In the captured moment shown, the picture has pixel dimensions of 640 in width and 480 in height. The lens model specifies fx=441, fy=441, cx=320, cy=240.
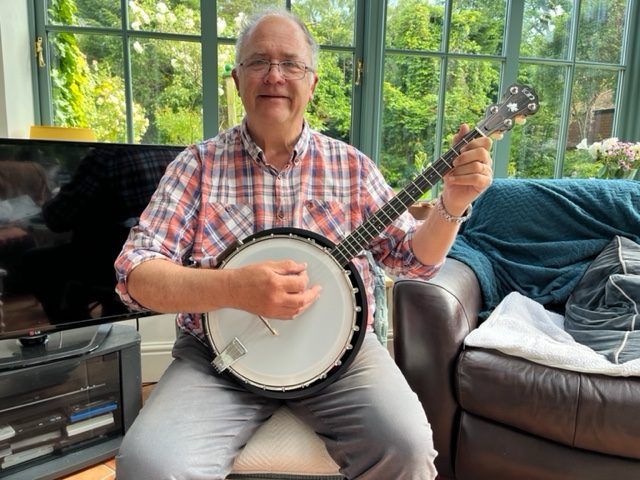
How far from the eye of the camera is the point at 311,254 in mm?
974

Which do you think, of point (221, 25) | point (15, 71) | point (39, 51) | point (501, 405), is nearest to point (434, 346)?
point (501, 405)

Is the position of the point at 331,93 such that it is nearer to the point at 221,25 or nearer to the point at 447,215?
the point at 221,25

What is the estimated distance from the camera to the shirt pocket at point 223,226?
3.56 feet

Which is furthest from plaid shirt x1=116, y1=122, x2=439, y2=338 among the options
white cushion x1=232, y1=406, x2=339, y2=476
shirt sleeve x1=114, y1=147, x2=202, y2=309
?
white cushion x1=232, y1=406, x2=339, y2=476

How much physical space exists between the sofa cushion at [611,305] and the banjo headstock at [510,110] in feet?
2.39

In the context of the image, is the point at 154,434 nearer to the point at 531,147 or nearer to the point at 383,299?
the point at 383,299

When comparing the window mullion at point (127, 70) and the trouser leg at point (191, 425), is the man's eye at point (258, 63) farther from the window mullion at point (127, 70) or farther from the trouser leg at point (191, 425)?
the window mullion at point (127, 70)

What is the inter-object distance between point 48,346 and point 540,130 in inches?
97.9

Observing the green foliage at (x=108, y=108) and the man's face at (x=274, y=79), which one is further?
the green foliage at (x=108, y=108)

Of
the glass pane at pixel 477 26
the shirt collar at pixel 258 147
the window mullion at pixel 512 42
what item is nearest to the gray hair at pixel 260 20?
the shirt collar at pixel 258 147

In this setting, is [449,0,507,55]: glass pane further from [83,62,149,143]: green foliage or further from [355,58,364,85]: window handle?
[83,62,149,143]: green foliage

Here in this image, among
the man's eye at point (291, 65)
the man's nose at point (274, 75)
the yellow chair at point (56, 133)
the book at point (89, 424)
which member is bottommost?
the book at point (89, 424)

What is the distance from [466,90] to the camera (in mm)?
2264

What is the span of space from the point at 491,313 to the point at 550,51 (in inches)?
63.9
